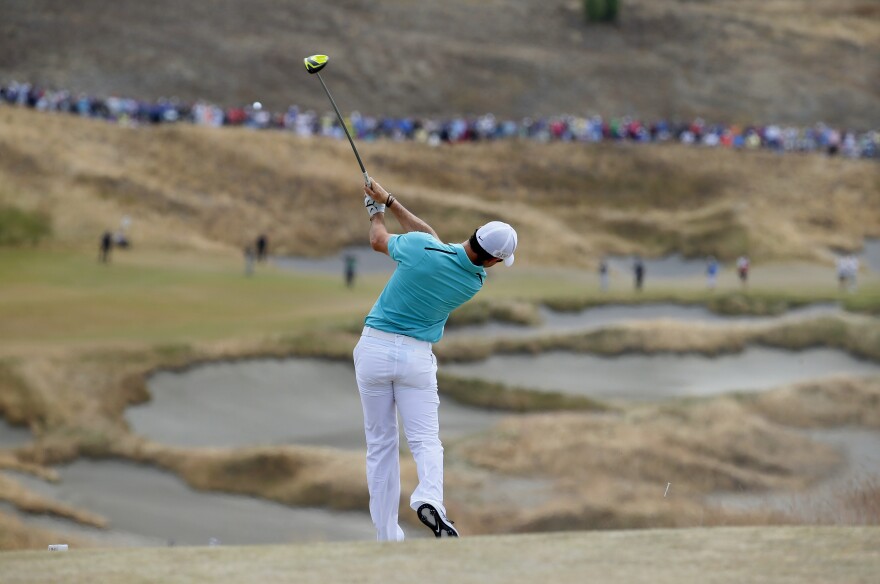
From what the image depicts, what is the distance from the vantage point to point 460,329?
4178 centimetres

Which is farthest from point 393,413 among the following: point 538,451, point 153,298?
point 153,298

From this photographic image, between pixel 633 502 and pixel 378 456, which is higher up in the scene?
pixel 378 456

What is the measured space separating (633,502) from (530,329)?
17.3 meters

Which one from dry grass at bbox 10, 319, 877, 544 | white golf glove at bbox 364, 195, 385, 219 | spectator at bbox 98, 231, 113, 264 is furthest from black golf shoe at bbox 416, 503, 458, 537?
spectator at bbox 98, 231, 113, 264

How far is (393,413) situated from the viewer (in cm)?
1028

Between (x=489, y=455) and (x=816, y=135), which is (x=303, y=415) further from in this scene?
(x=816, y=135)

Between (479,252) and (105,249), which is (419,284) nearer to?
(479,252)

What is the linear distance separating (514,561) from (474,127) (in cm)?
6982

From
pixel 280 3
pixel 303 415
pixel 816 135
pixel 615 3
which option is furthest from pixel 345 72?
pixel 303 415

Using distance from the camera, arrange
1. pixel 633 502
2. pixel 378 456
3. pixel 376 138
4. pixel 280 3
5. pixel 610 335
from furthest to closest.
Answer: pixel 280 3
pixel 376 138
pixel 610 335
pixel 633 502
pixel 378 456

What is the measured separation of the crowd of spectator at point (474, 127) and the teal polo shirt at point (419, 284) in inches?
2450

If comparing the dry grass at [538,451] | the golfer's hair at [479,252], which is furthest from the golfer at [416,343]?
the dry grass at [538,451]

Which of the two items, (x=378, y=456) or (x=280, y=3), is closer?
(x=378, y=456)

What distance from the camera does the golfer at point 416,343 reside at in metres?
9.89
